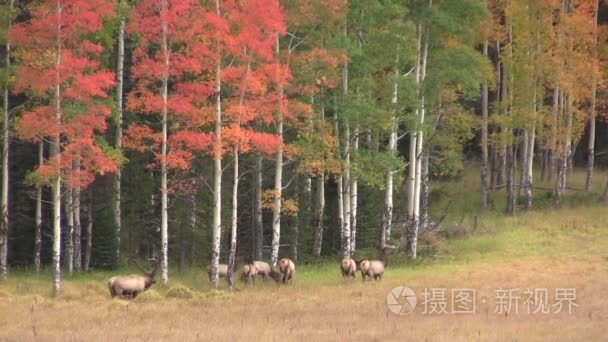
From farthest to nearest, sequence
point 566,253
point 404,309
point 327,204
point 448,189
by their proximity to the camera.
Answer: point 448,189, point 327,204, point 566,253, point 404,309

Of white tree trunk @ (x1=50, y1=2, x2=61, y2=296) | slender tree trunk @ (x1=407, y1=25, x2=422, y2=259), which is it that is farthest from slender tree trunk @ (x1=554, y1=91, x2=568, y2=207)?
white tree trunk @ (x1=50, y1=2, x2=61, y2=296)

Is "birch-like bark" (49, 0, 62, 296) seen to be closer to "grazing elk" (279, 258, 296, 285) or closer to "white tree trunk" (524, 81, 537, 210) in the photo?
"grazing elk" (279, 258, 296, 285)

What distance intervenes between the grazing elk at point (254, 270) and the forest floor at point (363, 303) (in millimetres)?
434

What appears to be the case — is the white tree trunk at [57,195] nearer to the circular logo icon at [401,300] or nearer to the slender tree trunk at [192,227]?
the circular logo icon at [401,300]

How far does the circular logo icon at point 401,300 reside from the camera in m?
18.1

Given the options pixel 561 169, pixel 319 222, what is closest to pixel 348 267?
pixel 319 222

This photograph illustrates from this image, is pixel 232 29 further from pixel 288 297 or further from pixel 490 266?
pixel 490 266

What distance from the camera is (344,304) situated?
62.6ft

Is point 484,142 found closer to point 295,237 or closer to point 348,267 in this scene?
point 295,237

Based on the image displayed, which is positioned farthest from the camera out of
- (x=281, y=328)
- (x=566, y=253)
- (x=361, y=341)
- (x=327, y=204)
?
(x=327, y=204)

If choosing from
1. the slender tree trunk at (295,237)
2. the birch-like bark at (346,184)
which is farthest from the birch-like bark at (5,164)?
the birch-like bark at (346,184)

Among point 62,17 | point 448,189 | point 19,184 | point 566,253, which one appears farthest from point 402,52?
point 448,189

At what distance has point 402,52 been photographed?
27125mm

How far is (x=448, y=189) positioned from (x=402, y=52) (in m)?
19.9
